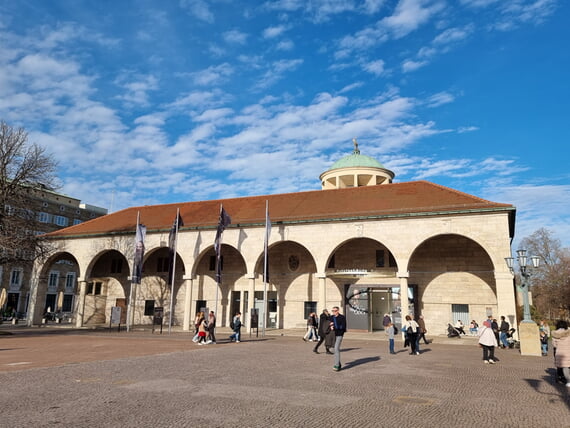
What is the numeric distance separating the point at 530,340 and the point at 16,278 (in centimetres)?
6290

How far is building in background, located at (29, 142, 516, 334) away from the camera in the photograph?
1018 inches

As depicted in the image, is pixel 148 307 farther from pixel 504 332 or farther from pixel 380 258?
pixel 504 332

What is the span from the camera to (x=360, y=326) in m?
30.1

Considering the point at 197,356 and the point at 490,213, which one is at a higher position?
the point at 490,213

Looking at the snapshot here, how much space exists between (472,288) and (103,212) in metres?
70.3

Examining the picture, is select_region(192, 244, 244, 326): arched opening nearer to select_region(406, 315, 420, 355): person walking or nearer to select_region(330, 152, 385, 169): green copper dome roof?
select_region(330, 152, 385, 169): green copper dome roof

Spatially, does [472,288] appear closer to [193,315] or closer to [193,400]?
[193,315]

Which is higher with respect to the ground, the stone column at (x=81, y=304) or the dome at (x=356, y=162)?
the dome at (x=356, y=162)

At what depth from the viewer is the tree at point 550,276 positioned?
182 ft

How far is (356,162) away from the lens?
4128 cm

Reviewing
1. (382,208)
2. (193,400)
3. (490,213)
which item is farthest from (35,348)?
(490,213)

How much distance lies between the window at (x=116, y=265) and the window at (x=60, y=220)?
111 feet

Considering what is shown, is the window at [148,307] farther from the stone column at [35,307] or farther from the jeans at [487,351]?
the jeans at [487,351]

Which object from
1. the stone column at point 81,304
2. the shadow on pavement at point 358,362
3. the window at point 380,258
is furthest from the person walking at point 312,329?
the stone column at point 81,304
